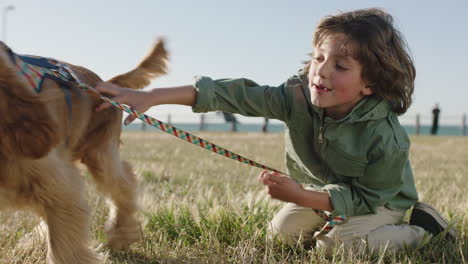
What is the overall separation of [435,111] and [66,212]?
30.4 meters

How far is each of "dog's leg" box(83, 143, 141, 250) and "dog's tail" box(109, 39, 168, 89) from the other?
52cm

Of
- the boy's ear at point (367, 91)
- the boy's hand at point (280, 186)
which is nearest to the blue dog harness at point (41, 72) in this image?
the boy's hand at point (280, 186)

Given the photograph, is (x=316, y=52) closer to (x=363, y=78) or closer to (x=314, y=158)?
(x=363, y=78)

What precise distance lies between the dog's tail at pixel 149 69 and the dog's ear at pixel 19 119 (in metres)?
1.23

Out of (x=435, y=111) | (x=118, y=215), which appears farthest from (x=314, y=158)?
(x=435, y=111)

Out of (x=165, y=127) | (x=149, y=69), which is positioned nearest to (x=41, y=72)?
(x=165, y=127)

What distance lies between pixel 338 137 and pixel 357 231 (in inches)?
21.5

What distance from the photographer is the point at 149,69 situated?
10.9 feet

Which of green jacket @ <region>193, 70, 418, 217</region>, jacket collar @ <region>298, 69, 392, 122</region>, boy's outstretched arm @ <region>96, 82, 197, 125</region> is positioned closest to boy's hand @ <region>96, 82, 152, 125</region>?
boy's outstretched arm @ <region>96, 82, 197, 125</region>

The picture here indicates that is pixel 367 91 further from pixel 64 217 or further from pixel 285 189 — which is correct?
pixel 64 217

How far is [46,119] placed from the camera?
80.7 inches

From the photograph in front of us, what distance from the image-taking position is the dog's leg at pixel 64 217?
2.20 m

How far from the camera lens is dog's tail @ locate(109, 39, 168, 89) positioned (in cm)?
326

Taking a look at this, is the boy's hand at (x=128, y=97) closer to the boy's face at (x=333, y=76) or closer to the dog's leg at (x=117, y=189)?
the dog's leg at (x=117, y=189)
